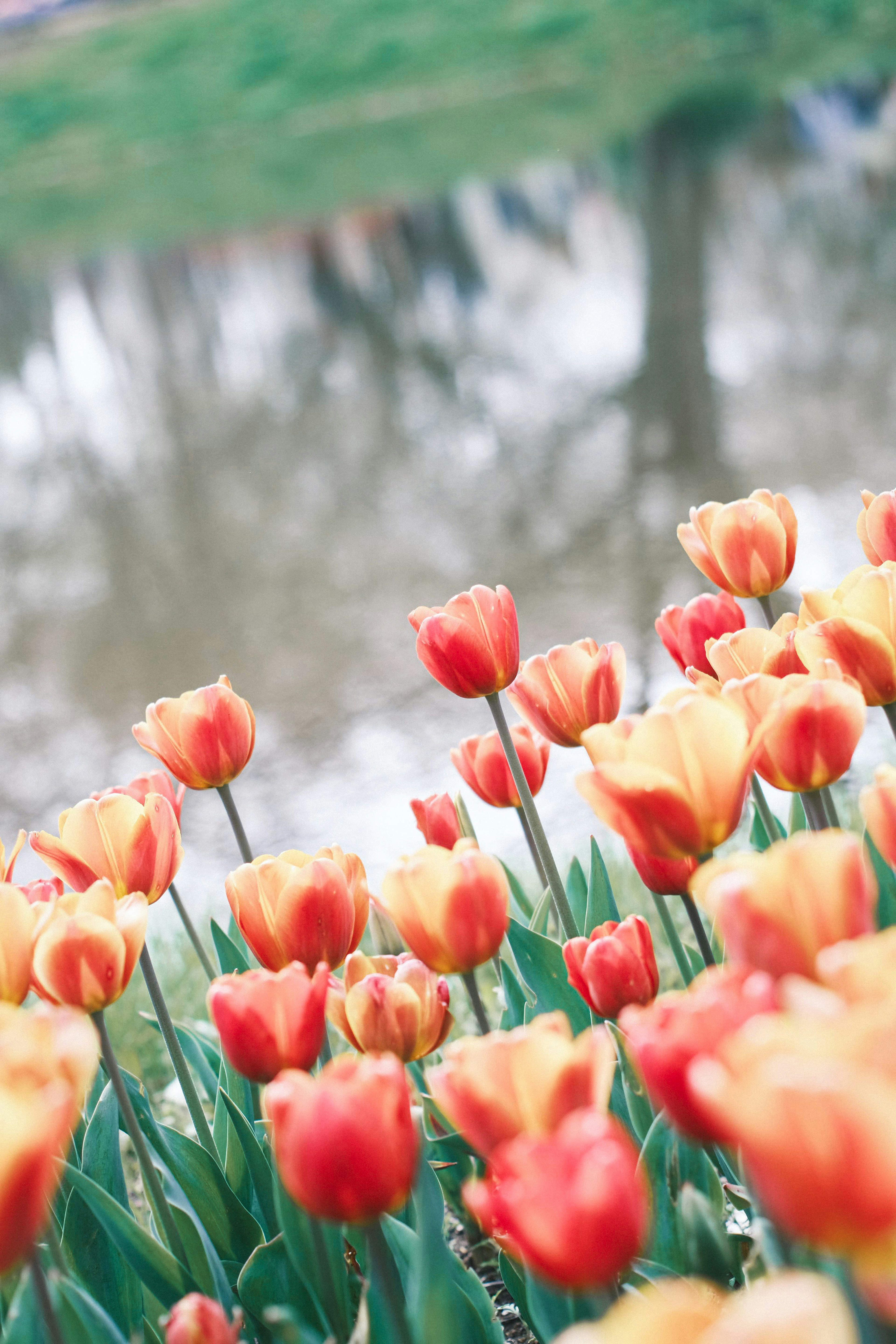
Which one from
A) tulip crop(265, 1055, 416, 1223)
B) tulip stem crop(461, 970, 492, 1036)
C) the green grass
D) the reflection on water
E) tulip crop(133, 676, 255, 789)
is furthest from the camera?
the green grass

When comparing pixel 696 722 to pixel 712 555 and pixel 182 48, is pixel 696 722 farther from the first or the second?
pixel 182 48

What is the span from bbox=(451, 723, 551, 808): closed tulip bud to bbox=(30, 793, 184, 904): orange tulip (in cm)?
39

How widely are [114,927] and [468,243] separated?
34.7 ft

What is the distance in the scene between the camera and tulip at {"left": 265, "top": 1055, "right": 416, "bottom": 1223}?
2.45 ft

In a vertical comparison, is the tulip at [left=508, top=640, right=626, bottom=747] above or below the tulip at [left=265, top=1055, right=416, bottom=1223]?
above

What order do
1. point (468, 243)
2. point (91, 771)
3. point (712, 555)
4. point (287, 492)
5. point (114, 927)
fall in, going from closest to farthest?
point (114, 927)
point (712, 555)
point (91, 771)
point (287, 492)
point (468, 243)

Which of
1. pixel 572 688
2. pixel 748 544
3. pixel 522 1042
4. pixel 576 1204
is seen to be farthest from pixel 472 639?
pixel 576 1204

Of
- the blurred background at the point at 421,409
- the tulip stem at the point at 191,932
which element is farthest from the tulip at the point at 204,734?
the blurred background at the point at 421,409

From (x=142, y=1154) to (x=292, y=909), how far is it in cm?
25

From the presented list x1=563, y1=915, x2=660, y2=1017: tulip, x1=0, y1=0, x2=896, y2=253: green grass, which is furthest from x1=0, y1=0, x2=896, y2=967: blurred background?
x1=563, y1=915, x2=660, y2=1017: tulip

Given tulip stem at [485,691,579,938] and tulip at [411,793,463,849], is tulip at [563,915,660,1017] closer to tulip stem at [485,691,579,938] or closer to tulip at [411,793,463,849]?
tulip stem at [485,691,579,938]

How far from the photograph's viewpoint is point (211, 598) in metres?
6.06

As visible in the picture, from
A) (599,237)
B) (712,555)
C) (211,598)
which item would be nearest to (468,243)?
(599,237)

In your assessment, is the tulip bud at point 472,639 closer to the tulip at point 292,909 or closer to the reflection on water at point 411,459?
the tulip at point 292,909
